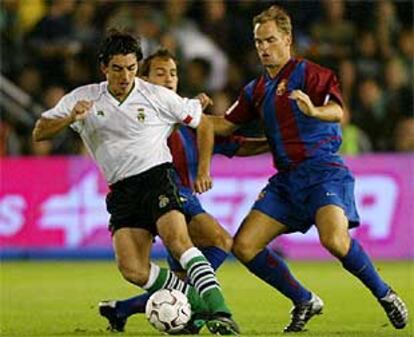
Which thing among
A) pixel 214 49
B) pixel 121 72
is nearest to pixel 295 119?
pixel 121 72

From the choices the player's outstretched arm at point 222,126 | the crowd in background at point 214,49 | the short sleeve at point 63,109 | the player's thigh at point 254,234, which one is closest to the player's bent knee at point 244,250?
the player's thigh at point 254,234

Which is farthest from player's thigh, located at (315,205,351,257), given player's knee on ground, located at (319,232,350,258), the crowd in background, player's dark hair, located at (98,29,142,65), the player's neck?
the crowd in background

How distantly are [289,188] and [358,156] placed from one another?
7.09m

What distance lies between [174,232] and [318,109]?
47.6 inches

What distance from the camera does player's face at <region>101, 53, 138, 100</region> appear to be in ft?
30.3

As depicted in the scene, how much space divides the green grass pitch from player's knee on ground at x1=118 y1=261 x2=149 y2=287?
36 centimetres

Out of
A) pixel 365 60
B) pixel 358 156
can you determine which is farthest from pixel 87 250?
pixel 365 60

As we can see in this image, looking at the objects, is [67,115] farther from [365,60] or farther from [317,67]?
[365,60]

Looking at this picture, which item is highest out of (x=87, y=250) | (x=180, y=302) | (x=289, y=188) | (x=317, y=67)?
(x=317, y=67)

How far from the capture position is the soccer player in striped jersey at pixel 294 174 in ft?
31.6

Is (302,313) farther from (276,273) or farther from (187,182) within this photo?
(187,182)

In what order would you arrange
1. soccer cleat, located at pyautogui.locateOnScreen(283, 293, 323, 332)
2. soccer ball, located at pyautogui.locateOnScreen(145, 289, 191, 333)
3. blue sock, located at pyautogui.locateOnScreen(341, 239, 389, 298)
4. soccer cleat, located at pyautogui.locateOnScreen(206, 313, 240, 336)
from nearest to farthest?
soccer cleat, located at pyautogui.locateOnScreen(206, 313, 240, 336) → soccer ball, located at pyautogui.locateOnScreen(145, 289, 191, 333) → blue sock, located at pyautogui.locateOnScreen(341, 239, 389, 298) → soccer cleat, located at pyautogui.locateOnScreen(283, 293, 323, 332)

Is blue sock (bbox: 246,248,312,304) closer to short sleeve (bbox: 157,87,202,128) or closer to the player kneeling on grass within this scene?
the player kneeling on grass

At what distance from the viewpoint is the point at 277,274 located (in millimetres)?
9789
